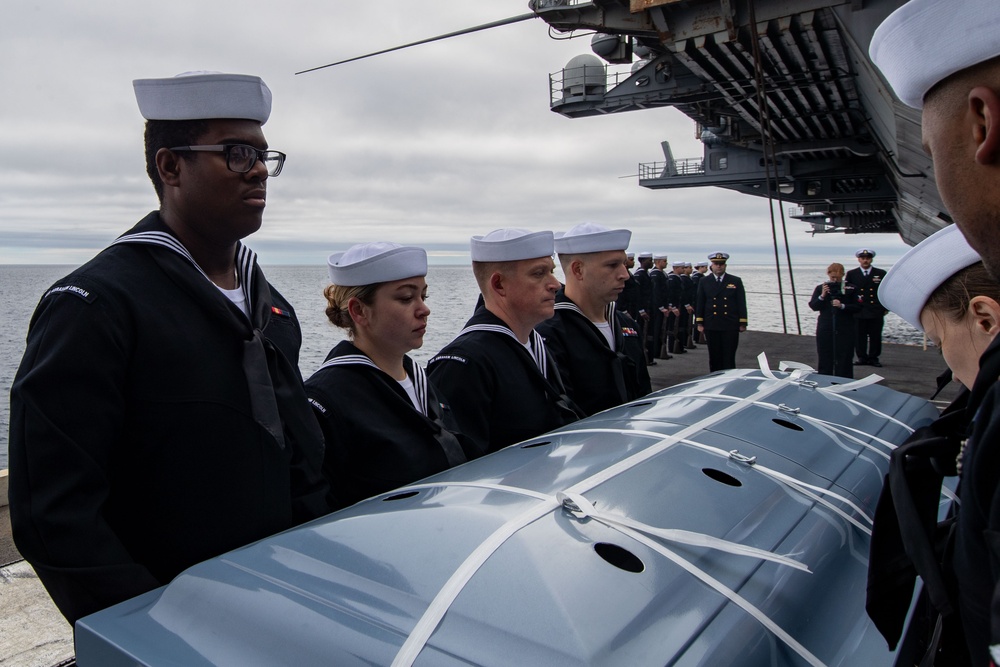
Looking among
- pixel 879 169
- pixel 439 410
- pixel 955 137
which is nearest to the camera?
pixel 955 137

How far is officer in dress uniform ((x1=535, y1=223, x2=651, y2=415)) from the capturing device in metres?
3.54

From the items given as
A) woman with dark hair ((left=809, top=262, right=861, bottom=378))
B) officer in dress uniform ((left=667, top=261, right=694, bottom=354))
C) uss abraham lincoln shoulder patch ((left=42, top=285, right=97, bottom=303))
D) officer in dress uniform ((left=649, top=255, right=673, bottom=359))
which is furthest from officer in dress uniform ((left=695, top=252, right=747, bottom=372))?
uss abraham lincoln shoulder patch ((left=42, top=285, right=97, bottom=303))

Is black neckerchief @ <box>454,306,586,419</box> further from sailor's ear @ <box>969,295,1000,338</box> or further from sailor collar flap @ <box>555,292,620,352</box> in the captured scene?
sailor's ear @ <box>969,295,1000,338</box>

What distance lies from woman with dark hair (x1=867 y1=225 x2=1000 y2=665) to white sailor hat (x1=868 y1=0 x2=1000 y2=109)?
361 mm

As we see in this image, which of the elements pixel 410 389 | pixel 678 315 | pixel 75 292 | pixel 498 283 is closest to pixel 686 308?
pixel 678 315

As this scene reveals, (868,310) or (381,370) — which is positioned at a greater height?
(381,370)

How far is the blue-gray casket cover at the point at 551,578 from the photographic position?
113cm

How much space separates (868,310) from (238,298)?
37.3ft

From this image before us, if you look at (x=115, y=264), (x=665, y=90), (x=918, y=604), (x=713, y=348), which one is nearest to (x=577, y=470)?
(x=918, y=604)

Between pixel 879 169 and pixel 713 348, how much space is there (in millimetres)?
12353

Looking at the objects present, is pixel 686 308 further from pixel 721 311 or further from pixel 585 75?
pixel 585 75

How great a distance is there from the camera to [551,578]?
4.00 feet

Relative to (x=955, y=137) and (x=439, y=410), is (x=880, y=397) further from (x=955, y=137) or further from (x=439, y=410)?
(x=955, y=137)

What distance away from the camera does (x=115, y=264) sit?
1.51m
